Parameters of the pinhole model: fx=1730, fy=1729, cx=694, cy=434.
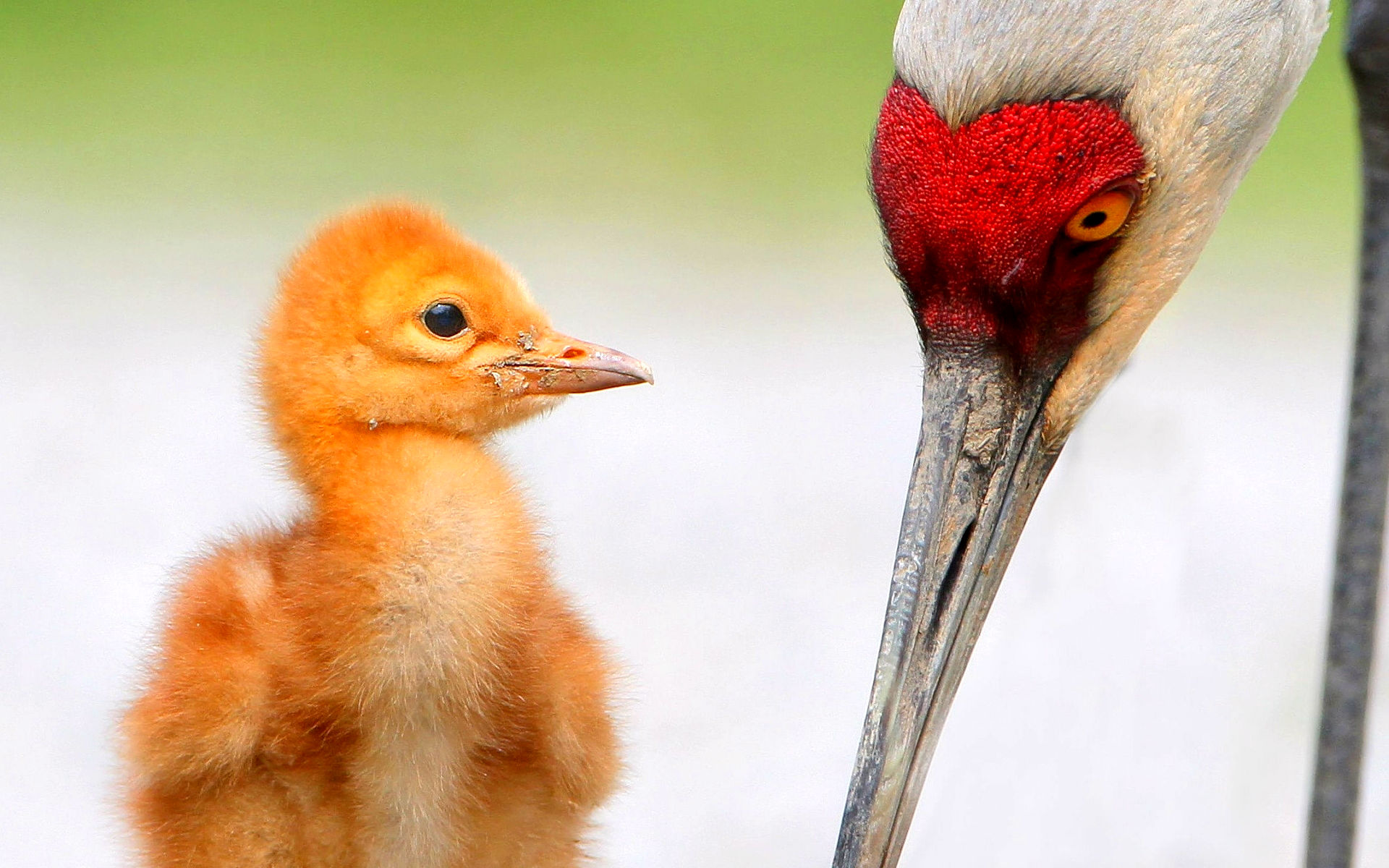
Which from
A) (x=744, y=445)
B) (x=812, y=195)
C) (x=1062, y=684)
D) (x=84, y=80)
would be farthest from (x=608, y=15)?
(x=1062, y=684)

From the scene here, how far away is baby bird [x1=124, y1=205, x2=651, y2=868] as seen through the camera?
124 centimetres

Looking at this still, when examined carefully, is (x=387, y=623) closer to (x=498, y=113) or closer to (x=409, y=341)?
(x=409, y=341)

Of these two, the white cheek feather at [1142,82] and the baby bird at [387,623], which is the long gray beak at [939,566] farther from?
the baby bird at [387,623]

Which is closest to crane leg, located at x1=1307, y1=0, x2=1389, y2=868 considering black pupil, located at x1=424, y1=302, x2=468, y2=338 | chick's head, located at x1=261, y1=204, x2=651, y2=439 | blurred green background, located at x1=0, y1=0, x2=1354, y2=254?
chick's head, located at x1=261, y1=204, x2=651, y2=439

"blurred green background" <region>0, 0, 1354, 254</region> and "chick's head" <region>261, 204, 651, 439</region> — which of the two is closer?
"chick's head" <region>261, 204, 651, 439</region>

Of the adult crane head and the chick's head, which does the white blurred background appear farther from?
the adult crane head

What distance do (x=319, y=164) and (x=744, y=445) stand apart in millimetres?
1422

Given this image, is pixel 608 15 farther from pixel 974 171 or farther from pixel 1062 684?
pixel 974 171

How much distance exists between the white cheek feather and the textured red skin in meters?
0.02

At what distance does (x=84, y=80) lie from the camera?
4012 millimetres

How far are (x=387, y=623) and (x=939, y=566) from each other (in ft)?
1.35

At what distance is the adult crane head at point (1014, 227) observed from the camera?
1.25 m

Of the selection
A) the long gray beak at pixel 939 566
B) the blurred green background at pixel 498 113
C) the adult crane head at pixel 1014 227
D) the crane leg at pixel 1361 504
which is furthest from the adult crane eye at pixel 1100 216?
the blurred green background at pixel 498 113

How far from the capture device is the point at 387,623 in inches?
48.7
